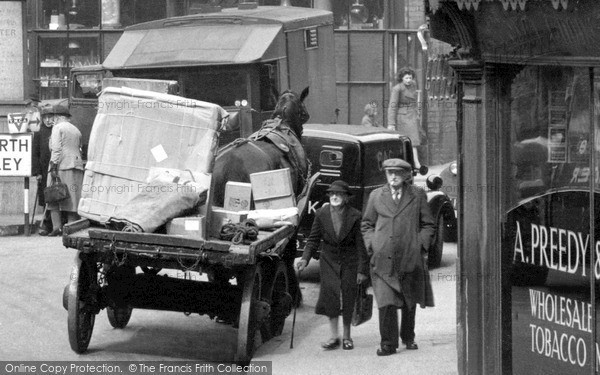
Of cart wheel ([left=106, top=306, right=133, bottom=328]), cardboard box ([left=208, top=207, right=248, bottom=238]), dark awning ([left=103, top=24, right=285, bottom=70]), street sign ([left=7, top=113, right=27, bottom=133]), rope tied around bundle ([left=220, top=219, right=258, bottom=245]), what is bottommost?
cart wheel ([left=106, top=306, right=133, bottom=328])

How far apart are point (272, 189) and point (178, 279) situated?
1233 mm

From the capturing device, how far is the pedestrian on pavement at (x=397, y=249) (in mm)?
11312

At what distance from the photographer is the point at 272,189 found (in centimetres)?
1188

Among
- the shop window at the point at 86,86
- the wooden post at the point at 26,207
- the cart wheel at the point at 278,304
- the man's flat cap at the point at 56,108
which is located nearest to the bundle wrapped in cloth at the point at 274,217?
the cart wheel at the point at 278,304

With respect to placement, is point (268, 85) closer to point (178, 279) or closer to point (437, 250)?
point (437, 250)

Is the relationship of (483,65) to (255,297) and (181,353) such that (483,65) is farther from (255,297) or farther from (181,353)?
(181,353)

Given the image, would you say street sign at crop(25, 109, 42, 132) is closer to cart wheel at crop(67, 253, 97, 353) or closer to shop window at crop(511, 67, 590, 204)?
cart wheel at crop(67, 253, 97, 353)

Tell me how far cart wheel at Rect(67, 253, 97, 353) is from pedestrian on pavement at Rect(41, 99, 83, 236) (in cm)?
739

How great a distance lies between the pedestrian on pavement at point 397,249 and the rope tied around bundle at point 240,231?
4.07 feet

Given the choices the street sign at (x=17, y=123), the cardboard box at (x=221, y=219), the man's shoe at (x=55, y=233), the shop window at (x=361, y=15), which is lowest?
the man's shoe at (x=55, y=233)

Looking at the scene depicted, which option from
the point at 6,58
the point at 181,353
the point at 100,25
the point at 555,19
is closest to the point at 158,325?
the point at 181,353

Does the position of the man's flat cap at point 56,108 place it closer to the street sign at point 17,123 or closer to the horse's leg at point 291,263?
the street sign at point 17,123

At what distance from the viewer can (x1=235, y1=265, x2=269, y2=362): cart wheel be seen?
10758 mm

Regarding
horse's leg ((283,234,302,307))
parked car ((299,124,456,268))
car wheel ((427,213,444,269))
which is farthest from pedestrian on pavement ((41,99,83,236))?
horse's leg ((283,234,302,307))
